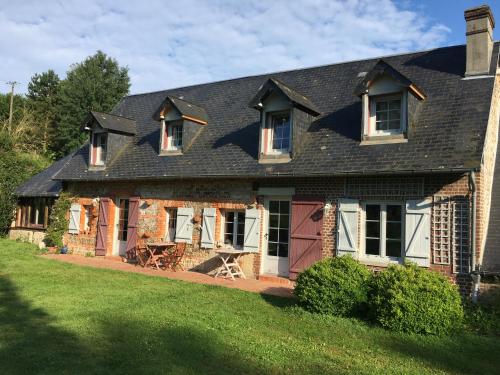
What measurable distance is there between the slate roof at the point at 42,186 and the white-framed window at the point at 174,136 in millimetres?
5808

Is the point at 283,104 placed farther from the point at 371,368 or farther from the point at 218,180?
the point at 371,368

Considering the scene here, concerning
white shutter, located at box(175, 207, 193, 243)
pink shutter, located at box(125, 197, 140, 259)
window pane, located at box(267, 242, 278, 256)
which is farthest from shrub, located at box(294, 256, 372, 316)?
pink shutter, located at box(125, 197, 140, 259)

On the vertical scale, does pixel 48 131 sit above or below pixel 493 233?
above

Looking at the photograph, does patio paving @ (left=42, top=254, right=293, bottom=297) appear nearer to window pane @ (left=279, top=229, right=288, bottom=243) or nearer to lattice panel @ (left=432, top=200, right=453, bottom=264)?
window pane @ (left=279, top=229, right=288, bottom=243)

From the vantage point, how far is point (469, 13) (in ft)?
35.4

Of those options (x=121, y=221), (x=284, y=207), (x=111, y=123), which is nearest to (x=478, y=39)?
(x=284, y=207)

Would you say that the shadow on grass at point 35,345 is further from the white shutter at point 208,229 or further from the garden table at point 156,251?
the white shutter at point 208,229

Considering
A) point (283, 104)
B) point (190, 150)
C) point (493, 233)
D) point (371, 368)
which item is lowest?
point (371, 368)

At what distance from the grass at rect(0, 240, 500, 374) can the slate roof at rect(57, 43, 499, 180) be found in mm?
3759

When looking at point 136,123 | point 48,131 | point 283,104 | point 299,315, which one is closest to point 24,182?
point 136,123

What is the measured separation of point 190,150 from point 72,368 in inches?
375

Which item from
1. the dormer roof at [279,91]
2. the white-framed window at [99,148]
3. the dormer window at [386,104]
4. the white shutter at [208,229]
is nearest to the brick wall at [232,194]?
the white shutter at [208,229]

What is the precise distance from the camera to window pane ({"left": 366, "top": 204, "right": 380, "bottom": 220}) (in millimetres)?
10008

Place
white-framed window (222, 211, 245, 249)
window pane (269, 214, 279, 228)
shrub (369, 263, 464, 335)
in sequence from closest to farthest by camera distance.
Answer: shrub (369, 263, 464, 335) < window pane (269, 214, 279, 228) < white-framed window (222, 211, 245, 249)
